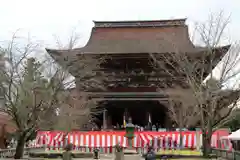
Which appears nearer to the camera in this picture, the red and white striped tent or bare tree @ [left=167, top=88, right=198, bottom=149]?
the red and white striped tent

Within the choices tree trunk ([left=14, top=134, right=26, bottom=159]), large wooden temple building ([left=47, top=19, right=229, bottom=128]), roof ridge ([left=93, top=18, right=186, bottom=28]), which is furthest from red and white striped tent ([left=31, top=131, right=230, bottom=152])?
roof ridge ([left=93, top=18, right=186, bottom=28])

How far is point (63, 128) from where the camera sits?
3503cm

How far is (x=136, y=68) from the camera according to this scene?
37.1 metres

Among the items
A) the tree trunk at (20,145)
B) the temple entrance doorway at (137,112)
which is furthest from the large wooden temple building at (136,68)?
the tree trunk at (20,145)

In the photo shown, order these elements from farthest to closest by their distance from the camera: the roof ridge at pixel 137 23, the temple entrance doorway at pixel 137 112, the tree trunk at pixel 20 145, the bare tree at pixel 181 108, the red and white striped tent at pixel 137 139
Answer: the roof ridge at pixel 137 23
the temple entrance doorway at pixel 137 112
the bare tree at pixel 181 108
the red and white striped tent at pixel 137 139
the tree trunk at pixel 20 145

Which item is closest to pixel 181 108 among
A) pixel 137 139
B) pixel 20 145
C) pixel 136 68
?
pixel 136 68

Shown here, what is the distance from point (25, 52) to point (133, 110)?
22442mm

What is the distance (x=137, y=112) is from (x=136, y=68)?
5.65 metres

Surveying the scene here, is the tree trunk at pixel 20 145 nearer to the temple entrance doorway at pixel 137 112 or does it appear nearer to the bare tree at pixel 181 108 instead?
the bare tree at pixel 181 108

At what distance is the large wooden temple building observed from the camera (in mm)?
34219

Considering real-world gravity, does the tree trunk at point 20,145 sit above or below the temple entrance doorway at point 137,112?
below

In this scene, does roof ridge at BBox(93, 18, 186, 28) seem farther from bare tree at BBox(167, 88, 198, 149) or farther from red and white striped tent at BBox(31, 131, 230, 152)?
red and white striped tent at BBox(31, 131, 230, 152)

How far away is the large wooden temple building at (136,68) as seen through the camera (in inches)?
1347

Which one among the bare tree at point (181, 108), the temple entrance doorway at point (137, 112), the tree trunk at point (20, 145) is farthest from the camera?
the temple entrance doorway at point (137, 112)
